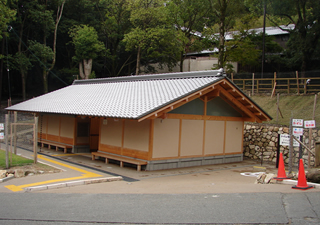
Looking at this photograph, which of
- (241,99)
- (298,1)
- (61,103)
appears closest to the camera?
(241,99)

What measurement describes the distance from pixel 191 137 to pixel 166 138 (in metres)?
1.62

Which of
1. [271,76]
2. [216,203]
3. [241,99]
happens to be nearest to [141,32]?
[271,76]

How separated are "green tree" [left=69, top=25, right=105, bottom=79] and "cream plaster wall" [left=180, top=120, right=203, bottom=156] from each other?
25052 mm

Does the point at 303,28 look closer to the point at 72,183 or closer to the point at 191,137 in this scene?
the point at 191,137

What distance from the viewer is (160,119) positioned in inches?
497

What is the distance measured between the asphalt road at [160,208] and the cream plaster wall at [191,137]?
577 cm

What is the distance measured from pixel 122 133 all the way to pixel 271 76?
18.2 meters

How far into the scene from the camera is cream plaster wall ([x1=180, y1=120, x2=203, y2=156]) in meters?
13.6

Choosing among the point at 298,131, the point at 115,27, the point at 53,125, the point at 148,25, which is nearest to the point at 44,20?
the point at 115,27

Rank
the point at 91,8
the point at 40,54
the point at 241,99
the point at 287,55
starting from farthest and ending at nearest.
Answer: the point at 91,8
the point at 287,55
the point at 40,54
the point at 241,99

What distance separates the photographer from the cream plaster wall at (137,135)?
41.1ft

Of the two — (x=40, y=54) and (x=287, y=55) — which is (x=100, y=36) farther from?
(x=287, y=55)

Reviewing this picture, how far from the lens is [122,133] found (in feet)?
44.9

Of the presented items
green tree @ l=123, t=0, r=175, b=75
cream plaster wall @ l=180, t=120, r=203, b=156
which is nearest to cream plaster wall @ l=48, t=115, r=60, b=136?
cream plaster wall @ l=180, t=120, r=203, b=156
